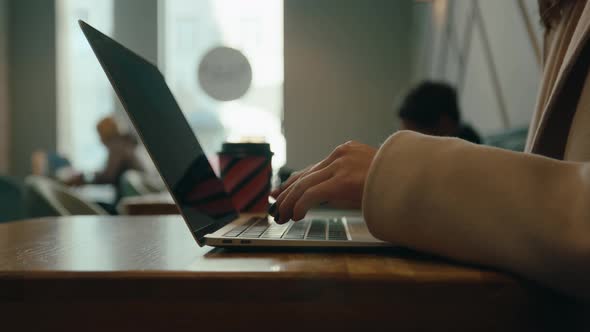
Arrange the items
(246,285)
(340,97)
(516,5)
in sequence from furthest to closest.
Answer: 1. (340,97)
2. (516,5)
3. (246,285)

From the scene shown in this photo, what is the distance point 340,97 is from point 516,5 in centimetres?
322

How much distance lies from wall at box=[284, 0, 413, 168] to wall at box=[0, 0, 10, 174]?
10.6 feet

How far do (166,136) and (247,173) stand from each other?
431mm

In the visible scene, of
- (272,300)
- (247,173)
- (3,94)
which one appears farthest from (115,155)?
(272,300)

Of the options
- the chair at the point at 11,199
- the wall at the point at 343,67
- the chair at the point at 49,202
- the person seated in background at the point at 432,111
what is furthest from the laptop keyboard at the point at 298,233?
the wall at the point at 343,67

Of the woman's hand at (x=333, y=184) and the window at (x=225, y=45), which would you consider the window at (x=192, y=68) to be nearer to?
the window at (x=225, y=45)

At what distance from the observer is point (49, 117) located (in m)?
5.75

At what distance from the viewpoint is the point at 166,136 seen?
633mm

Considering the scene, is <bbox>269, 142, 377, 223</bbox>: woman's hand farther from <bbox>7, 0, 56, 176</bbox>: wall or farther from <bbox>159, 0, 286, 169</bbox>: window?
<bbox>7, 0, 56, 176</bbox>: wall

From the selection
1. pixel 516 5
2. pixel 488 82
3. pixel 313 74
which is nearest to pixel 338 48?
pixel 313 74

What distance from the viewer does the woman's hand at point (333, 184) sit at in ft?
1.66

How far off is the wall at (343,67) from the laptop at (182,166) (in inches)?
160

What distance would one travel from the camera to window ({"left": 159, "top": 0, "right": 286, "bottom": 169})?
5.38 meters

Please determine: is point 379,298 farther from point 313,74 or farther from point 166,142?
point 313,74
